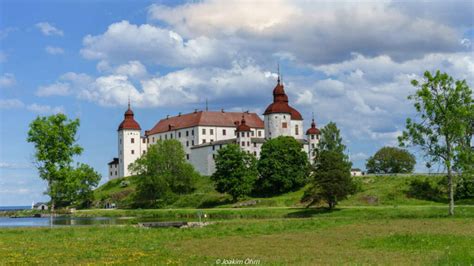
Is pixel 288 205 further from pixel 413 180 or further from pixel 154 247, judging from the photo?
pixel 154 247

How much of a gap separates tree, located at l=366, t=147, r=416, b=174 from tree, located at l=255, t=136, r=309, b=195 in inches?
1443

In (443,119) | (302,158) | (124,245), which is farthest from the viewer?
(302,158)

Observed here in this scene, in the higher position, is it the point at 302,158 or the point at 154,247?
the point at 302,158

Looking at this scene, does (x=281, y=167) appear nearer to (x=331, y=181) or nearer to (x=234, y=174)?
(x=234, y=174)

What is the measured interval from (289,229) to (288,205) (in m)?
50.9

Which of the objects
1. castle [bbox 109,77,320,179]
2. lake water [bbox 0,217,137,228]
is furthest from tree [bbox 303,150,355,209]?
castle [bbox 109,77,320,179]

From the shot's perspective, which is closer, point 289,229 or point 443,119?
point 289,229

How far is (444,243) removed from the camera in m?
28.1

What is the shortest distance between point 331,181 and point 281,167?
32988mm

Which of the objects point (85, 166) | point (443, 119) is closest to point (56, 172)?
point (85, 166)

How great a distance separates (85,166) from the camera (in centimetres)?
6450

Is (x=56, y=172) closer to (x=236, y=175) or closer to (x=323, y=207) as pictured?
(x=323, y=207)

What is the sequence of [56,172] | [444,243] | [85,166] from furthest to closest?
[85,166], [56,172], [444,243]

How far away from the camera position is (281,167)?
105m
